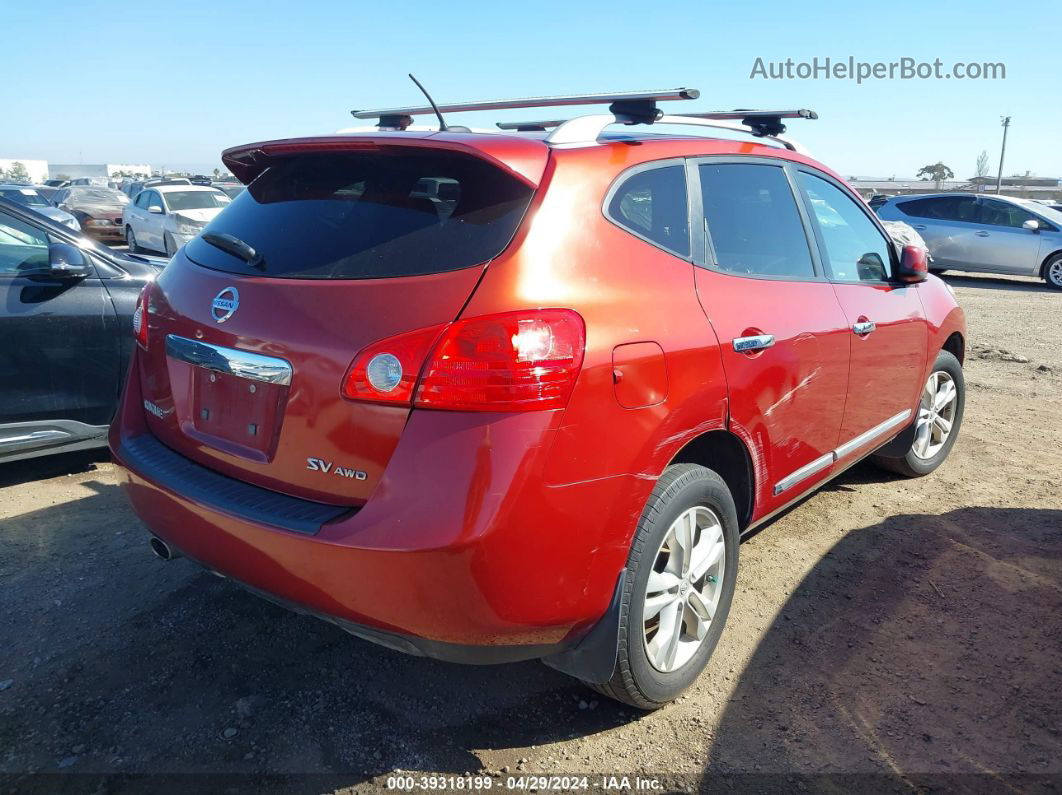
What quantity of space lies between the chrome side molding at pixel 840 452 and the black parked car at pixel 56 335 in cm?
351

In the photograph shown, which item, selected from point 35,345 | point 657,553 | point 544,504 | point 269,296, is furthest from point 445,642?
point 35,345

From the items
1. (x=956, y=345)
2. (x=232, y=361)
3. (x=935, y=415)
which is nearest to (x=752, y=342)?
(x=232, y=361)

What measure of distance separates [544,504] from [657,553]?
54cm

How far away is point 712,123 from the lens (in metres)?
3.23

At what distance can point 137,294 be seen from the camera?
456cm

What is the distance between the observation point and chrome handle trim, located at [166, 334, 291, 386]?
221 centimetres

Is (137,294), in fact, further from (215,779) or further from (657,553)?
(657,553)

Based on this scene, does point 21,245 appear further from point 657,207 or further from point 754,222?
point 754,222

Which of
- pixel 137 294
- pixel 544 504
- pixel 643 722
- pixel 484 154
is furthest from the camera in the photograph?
pixel 137 294

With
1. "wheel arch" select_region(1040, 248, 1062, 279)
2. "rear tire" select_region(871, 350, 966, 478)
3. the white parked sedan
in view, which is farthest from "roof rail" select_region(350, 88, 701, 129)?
"wheel arch" select_region(1040, 248, 1062, 279)

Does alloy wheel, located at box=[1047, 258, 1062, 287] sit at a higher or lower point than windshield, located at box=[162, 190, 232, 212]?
lower

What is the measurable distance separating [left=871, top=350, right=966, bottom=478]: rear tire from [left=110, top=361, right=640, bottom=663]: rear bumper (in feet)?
9.93

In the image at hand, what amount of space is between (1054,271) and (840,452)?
1416 centimetres

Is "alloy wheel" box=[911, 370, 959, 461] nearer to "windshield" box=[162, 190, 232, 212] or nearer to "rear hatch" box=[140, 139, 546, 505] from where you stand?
"rear hatch" box=[140, 139, 546, 505]
